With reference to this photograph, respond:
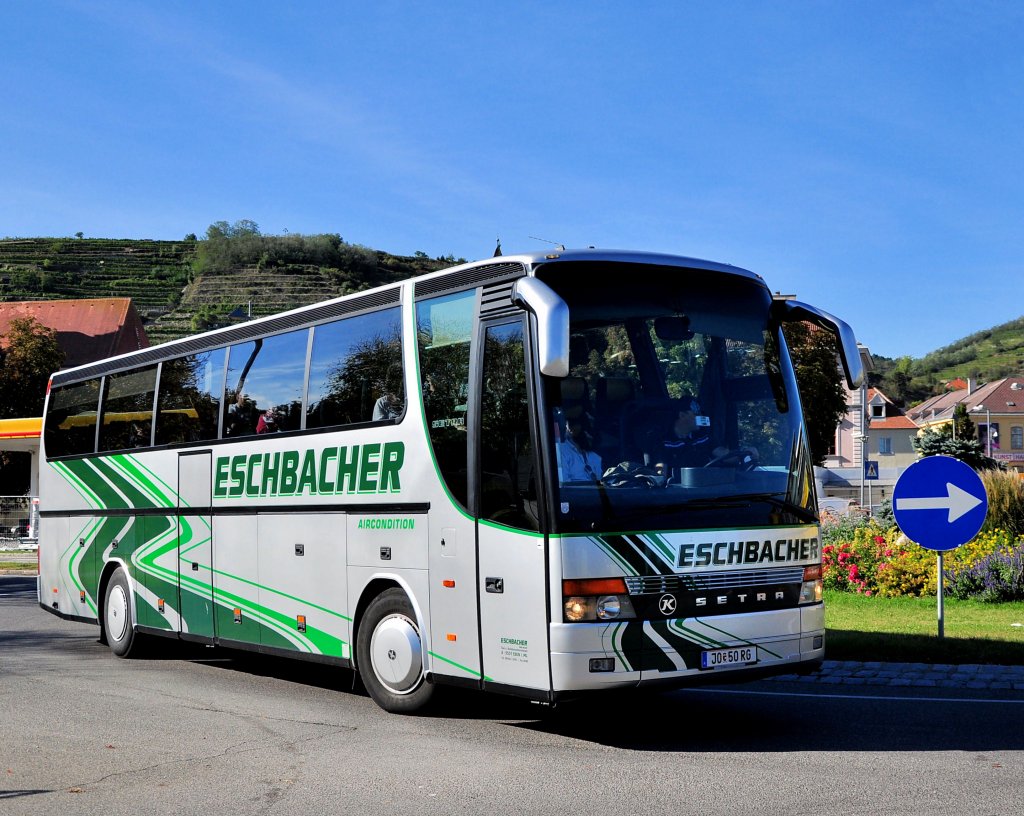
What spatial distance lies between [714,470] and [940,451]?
28.4 meters

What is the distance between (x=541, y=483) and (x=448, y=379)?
1.46 metres

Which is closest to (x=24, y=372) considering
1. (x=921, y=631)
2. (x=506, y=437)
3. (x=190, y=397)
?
(x=190, y=397)

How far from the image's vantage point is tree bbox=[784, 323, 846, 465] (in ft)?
138

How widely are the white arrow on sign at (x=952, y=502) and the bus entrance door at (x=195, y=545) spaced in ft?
22.5

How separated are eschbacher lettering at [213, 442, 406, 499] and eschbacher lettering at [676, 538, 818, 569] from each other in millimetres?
2432

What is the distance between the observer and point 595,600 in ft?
25.1

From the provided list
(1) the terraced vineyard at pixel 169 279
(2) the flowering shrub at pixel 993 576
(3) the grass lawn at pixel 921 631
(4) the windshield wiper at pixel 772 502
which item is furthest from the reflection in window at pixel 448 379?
(1) the terraced vineyard at pixel 169 279

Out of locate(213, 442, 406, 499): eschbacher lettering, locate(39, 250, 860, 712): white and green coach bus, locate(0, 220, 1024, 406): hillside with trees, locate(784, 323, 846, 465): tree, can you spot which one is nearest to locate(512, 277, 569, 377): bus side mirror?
locate(39, 250, 860, 712): white and green coach bus

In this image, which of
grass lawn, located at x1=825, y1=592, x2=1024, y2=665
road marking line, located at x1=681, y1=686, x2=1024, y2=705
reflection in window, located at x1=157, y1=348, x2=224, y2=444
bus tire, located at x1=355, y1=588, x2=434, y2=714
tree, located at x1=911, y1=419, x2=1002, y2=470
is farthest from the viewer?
tree, located at x1=911, y1=419, x2=1002, y2=470

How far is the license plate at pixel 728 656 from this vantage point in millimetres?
7891

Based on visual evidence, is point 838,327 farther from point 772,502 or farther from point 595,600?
point 595,600

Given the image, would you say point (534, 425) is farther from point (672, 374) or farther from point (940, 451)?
point (940, 451)

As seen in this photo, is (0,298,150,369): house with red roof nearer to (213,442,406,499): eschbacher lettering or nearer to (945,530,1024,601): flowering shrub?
(945,530,1024,601): flowering shrub

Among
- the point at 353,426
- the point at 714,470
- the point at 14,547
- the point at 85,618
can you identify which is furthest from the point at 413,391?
the point at 14,547
